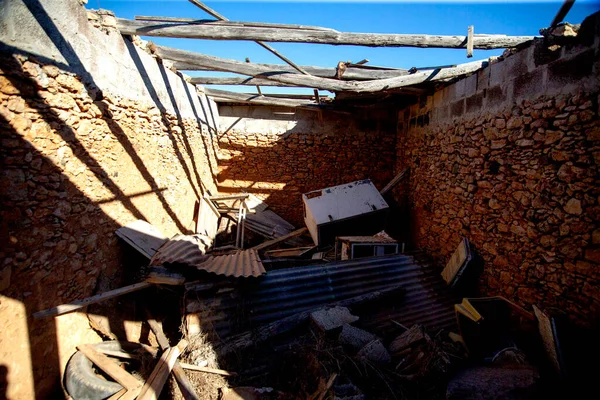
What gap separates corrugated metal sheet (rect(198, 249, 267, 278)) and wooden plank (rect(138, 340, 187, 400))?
1.00 meters

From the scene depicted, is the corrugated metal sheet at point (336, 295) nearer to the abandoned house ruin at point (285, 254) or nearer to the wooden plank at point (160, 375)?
the abandoned house ruin at point (285, 254)

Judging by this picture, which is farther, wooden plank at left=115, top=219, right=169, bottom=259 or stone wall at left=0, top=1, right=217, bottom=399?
wooden plank at left=115, top=219, right=169, bottom=259

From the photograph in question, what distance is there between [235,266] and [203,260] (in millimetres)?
551

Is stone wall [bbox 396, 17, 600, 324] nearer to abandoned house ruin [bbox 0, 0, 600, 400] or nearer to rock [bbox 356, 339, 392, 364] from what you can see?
abandoned house ruin [bbox 0, 0, 600, 400]

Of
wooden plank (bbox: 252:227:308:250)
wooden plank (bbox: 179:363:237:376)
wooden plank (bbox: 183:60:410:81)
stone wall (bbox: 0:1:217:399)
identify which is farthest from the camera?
wooden plank (bbox: 252:227:308:250)

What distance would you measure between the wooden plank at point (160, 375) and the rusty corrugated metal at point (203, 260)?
1.02 m

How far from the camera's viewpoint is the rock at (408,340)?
314 centimetres

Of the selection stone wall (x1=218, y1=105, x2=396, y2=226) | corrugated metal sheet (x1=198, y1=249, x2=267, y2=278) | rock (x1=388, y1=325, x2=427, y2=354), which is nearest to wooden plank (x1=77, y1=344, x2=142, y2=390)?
corrugated metal sheet (x1=198, y1=249, x2=267, y2=278)

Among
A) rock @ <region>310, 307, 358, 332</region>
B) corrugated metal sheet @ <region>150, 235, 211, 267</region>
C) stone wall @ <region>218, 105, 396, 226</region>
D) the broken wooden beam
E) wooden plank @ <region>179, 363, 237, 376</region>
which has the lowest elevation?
wooden plank @ <region>179, 363, 237, 376</region>

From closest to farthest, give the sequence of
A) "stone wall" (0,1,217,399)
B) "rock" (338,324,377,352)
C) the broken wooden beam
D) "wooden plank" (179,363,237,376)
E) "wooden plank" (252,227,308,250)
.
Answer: "stone wall" (0,1,217,399), "wooden plank" (179,363,237,376), "rock" (338,324,377,352), "wooden plank" (252,227,308,250), the broken wooden beam

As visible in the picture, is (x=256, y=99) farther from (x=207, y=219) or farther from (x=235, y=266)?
(x=235, y=266)

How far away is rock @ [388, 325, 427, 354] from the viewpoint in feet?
10.3

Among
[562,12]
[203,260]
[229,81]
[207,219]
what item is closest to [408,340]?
[203,260]

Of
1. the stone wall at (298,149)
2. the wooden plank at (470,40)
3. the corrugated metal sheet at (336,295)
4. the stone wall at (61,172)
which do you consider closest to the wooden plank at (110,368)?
the stone wall at (61,172)
